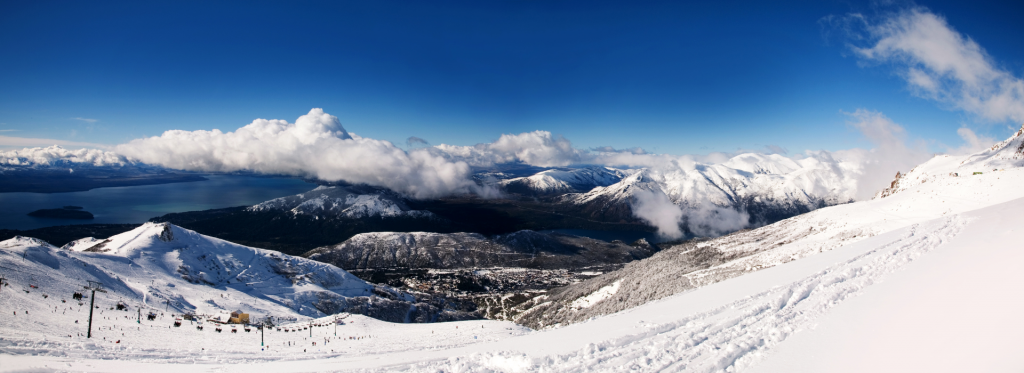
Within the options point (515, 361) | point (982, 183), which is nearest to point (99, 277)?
point (515, 361)

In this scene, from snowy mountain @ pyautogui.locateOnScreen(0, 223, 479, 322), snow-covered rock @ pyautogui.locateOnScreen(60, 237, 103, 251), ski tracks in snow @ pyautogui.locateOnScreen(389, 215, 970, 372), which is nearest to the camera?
ski tracks in snow @ pyautogui.locateOnScreen(389, 215, 970, 372)

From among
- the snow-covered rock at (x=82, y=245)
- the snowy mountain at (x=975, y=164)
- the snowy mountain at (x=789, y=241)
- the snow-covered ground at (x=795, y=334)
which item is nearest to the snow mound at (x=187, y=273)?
the snow-covered rock at (x=82, y=245)

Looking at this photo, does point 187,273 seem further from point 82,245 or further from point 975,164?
point 975,164

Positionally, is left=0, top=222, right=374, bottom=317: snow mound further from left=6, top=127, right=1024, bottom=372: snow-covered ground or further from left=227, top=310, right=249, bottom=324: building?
left=6, top=127, right=1024, bottom=372: snow-covered ground

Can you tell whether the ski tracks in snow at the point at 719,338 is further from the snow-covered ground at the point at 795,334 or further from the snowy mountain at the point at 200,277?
the snowy mountain at the point at 200,277

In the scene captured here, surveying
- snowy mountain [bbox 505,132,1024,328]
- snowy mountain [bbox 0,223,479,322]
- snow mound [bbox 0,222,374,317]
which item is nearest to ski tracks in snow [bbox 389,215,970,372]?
snowy mountain [bbox 505,132,1024,328]

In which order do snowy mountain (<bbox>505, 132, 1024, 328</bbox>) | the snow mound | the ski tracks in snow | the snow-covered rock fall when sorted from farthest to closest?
the snow-covered rock, snowy mountain (<bbox>505, 132, 1024, 328</bbox>), the snow mound, the ski tracks in snow

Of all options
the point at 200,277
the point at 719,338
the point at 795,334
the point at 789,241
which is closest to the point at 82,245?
the point at 200,277
